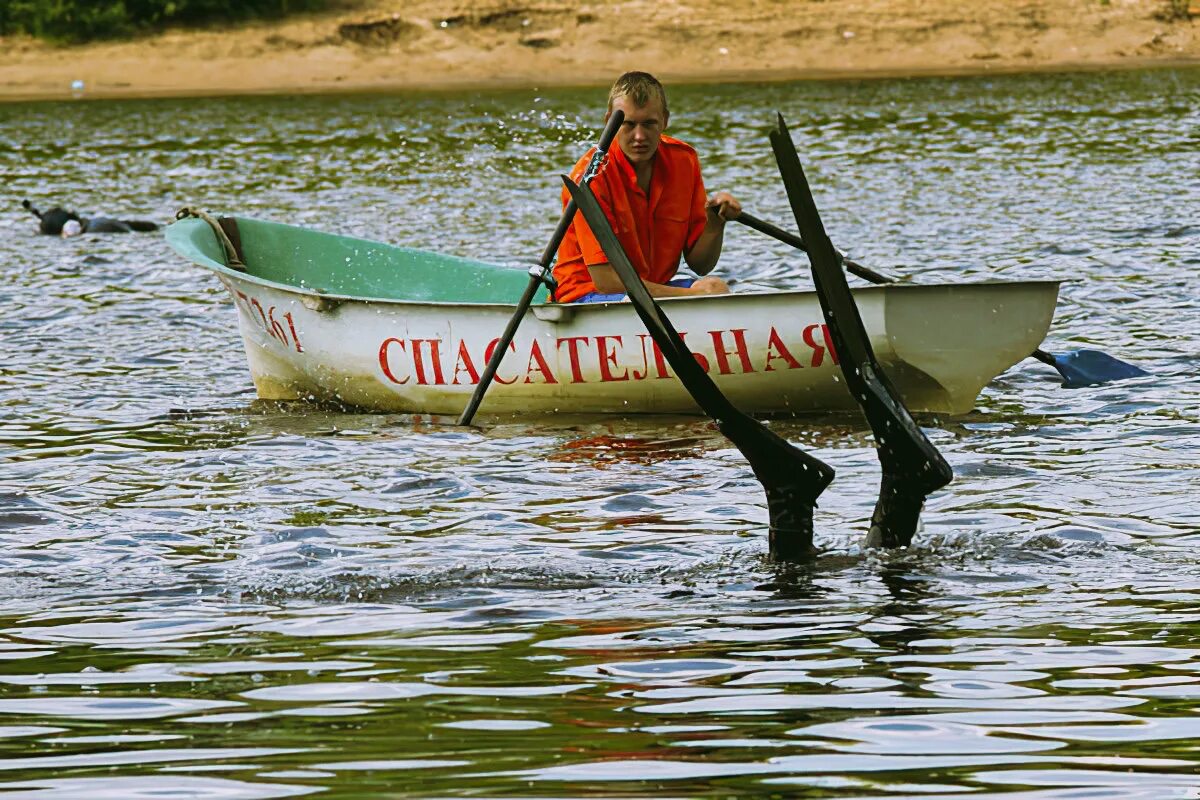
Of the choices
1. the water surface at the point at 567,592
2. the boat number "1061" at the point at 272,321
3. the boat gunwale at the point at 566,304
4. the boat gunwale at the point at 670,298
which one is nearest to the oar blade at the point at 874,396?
the water surface at the point at 567,592

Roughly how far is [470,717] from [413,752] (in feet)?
0.92

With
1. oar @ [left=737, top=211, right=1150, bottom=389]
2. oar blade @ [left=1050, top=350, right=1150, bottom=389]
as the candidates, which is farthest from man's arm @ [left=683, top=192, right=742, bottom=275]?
oar blade @ [left=1050, top=350, right=1150, bottom=389]

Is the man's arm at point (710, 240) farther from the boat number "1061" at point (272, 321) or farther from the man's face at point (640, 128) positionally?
the boat number "1061" at point (272, 321)

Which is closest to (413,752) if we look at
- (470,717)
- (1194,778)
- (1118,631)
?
(470,717)

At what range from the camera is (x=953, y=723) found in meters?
4.06

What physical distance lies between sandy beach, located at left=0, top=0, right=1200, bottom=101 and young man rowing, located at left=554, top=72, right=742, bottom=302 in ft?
82.9

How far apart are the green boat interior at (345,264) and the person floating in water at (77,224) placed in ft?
19.7

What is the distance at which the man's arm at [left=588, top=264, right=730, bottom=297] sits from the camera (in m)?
8.20

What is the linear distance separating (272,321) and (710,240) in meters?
2.34

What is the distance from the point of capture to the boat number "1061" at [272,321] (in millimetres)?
9180

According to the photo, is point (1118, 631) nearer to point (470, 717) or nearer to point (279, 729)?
point (470, 717)

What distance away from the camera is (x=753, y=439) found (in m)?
5.56

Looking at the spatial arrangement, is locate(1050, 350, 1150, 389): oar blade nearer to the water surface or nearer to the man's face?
the water surface

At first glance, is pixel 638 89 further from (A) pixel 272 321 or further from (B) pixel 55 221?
(B) pixel 55 221
